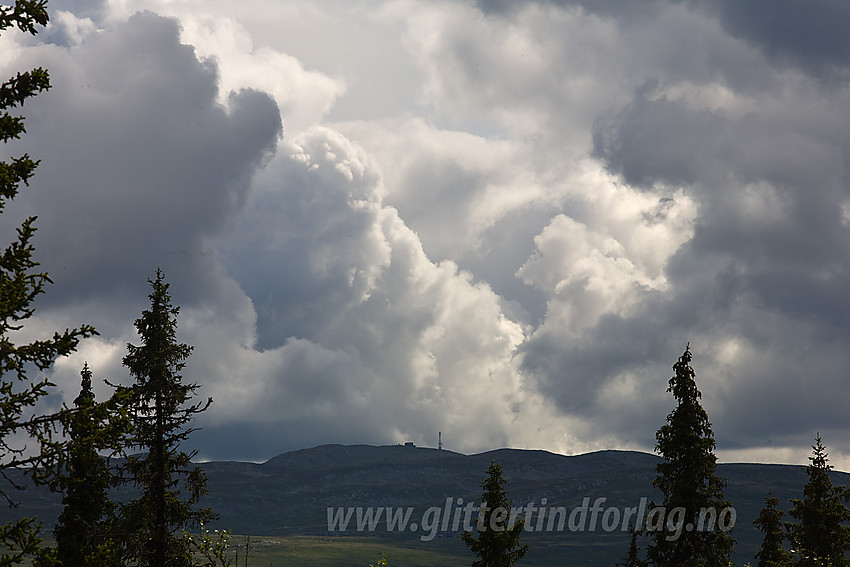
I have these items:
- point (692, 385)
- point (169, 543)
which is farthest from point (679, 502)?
point (169, 543)

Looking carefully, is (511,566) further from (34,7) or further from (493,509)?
(34,7)

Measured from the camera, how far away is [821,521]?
4112 cm

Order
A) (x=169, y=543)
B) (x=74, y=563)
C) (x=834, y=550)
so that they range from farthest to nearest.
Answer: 1. (x=834, y=550)
2. (x=74, y=563)
3. (x=169, y=543)

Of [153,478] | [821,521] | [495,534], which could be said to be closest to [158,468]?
[153,478]

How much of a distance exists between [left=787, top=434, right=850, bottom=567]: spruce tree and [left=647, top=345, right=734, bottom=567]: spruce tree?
7.10m

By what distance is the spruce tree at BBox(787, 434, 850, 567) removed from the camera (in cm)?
4078

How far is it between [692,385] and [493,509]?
41.5 ft

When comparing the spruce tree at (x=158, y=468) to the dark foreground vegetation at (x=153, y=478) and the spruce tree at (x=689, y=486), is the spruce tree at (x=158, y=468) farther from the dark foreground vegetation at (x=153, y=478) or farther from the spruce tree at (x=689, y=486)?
the spruce tree at (x=689, y=486)

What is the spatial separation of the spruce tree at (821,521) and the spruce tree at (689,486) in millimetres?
7096

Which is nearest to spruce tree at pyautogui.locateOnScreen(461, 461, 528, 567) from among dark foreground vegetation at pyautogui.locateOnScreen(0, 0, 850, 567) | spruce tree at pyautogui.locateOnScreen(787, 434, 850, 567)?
dark foreground vegetation at pyautogui.locateOnScreen(0, 0, 850, 567)

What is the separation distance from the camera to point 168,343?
102ft

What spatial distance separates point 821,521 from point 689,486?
398 inches

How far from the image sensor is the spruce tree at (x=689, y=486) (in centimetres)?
3594

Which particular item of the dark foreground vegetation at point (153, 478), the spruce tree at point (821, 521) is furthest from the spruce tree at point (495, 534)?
the spruce tree at point (821, 521)
